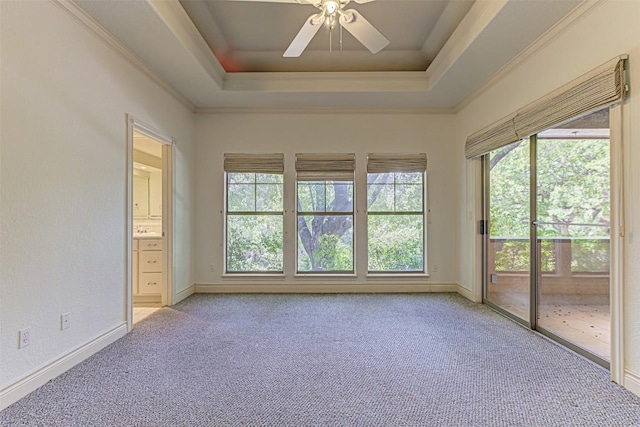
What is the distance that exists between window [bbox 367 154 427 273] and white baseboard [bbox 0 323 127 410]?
3189 mm

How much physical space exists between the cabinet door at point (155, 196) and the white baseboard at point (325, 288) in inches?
62.7

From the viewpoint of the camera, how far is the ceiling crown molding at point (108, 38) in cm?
226

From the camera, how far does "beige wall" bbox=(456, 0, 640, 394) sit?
195 centimetres

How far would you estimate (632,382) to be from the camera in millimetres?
1954

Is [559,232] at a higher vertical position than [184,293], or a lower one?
higher

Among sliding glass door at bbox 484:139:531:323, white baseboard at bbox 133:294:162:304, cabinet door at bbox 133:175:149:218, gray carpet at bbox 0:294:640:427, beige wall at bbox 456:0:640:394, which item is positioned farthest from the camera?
cabinet door at bbox 133:175:149:218

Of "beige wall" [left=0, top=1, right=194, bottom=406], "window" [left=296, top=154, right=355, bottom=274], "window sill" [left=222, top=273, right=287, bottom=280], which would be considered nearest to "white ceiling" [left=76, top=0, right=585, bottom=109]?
"beige wall" [left=0, top=1, right=194, bottom=406]

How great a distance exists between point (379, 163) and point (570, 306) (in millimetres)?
2695

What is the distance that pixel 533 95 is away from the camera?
285 centimetres

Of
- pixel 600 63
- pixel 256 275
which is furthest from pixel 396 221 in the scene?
pixel 600 63

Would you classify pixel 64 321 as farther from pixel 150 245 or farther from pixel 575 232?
pixel 575 232

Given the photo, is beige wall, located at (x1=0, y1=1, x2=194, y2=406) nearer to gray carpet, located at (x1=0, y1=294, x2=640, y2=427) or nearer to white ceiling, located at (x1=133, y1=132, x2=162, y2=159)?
gray carpet, located at (x1=0, y1=294, x2=640, y2=427)

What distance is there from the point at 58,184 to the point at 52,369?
50.9 inches

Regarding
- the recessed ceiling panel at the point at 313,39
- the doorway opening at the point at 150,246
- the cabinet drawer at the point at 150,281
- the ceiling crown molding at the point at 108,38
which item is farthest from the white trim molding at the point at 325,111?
the cabinet drawer at the point at 150,281
